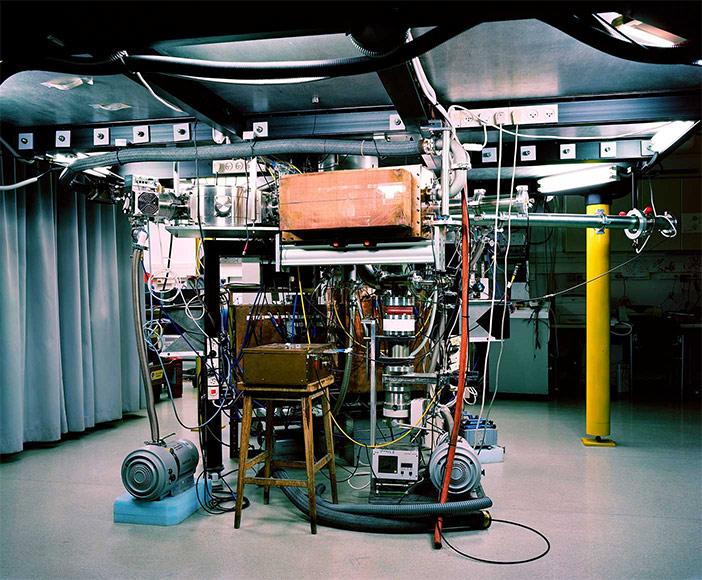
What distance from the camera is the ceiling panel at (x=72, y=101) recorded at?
9.65 feet

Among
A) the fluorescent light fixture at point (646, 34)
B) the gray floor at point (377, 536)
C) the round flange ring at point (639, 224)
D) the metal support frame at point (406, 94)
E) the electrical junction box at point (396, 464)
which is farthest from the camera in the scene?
the round flange ring at point (639, 224)

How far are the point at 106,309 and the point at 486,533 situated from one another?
3885mm

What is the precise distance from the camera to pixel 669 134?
3.58 meters

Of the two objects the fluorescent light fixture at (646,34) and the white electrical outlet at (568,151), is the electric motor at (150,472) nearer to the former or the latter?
the fluorescent light fixture at (646,34)

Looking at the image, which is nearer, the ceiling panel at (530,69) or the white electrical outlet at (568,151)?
the ceiling panel at (530,69)

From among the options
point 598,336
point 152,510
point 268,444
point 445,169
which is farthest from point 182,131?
point 598,336

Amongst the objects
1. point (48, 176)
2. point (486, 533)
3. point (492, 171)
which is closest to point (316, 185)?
point (486, 533)

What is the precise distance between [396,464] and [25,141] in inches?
125

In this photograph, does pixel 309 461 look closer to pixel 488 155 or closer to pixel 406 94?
pixel 406 94

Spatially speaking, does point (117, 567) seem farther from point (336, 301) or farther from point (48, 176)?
point (48, 176)

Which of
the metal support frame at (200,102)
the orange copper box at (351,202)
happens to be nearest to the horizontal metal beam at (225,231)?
the orange copper box at (351,202)

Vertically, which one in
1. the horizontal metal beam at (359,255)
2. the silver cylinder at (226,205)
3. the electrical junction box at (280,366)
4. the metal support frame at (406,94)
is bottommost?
the electrical junction box at (280,366)

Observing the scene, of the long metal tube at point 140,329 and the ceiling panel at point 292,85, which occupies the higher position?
the ceiling panel at point 292,85

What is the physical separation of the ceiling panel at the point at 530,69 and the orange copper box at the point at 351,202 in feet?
2.14
